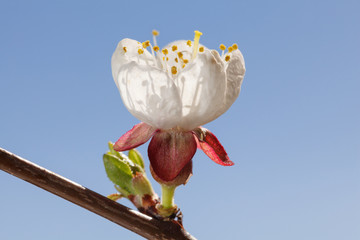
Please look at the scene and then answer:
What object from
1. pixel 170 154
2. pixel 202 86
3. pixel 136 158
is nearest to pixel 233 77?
pixel 202 86

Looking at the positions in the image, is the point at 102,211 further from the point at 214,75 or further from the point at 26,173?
the point at 214,75

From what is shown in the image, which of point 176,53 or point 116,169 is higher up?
point 176,53

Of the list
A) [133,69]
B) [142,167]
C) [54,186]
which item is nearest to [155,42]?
[133,69]

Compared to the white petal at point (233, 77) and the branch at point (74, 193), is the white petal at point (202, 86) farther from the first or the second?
the branch at point (74, 193)

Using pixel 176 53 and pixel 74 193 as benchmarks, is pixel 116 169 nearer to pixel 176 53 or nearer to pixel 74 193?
pixel 74 193

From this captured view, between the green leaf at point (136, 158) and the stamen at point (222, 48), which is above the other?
the stamen at point (222, 48)

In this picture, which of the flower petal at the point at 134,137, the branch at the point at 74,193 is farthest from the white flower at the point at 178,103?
the branch at the point at 74,193
